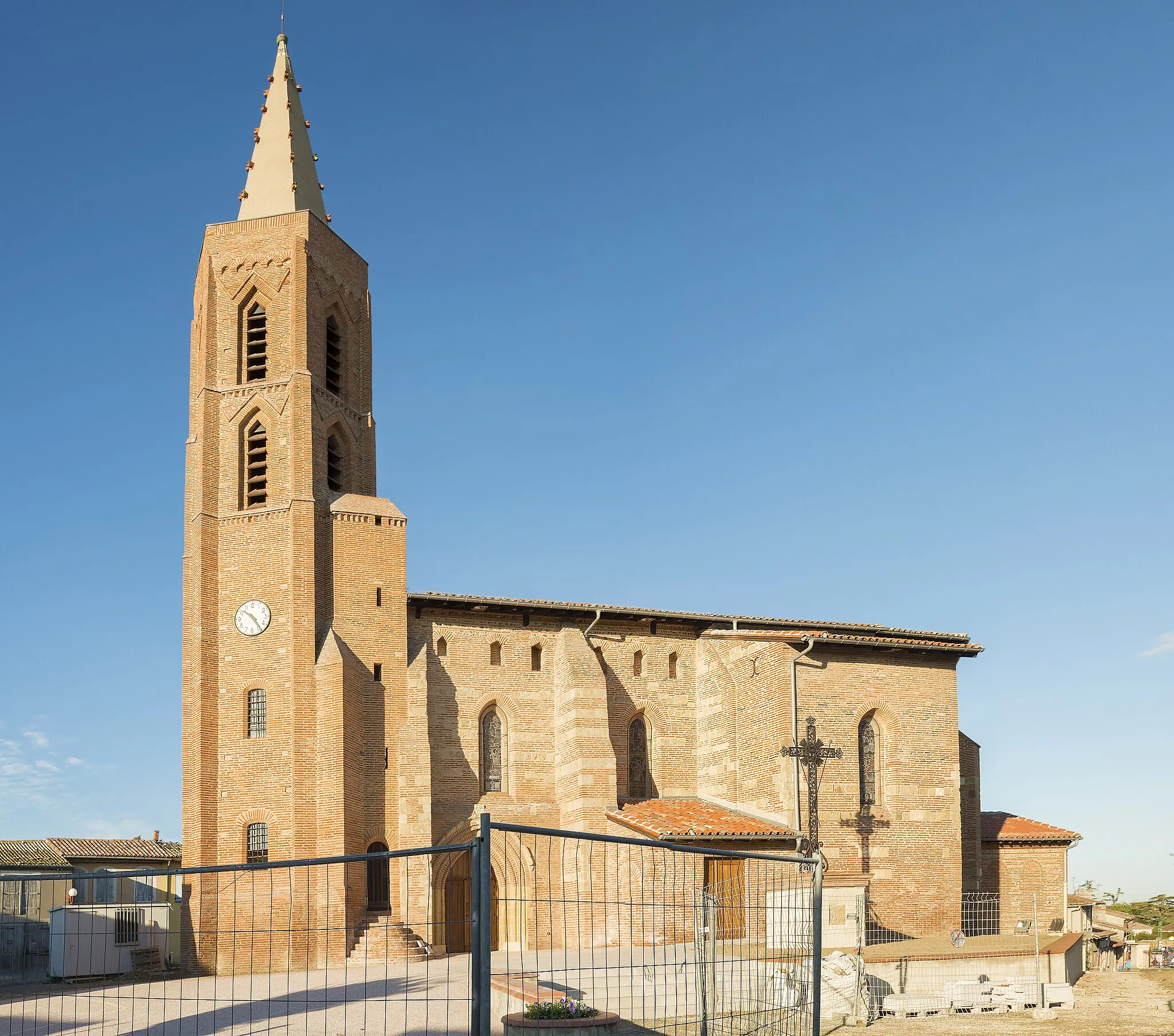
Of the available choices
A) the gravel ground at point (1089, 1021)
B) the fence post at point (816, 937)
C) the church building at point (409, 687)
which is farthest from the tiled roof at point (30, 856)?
the fence post at point (816, 937)

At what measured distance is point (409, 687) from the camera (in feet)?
95.8

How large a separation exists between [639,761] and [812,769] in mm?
5327

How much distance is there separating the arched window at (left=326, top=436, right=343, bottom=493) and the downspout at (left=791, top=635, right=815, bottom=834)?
12554 millimetres

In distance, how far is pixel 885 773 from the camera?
101 ft

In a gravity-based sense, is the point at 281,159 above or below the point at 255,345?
above

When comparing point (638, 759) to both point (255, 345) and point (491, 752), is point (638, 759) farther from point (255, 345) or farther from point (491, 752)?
point (255, 345)

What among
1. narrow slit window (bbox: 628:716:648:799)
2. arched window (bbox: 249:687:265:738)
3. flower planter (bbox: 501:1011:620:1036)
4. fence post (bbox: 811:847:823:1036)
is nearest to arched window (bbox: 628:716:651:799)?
narrow slit window (bbox: 628:716:648:799)

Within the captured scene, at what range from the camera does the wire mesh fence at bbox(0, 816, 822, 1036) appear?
1738 cm

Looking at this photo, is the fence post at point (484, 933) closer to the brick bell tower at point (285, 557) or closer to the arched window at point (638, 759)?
the brick bell tower at point (285, 557)

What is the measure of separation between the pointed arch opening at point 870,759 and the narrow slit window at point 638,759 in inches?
221

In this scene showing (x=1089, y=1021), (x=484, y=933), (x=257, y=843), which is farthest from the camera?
(x=257, y=843)

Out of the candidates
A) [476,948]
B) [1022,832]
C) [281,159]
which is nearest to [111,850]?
[281,159]

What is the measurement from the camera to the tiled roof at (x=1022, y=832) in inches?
1305

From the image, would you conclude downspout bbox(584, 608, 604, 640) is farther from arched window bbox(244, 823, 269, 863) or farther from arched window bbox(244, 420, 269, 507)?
arched window bbox(244, 823, 269, 863)
